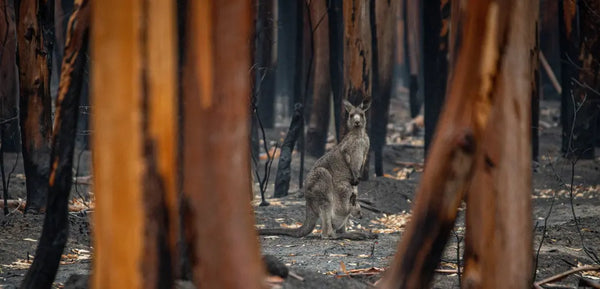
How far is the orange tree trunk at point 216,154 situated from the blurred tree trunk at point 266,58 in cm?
980

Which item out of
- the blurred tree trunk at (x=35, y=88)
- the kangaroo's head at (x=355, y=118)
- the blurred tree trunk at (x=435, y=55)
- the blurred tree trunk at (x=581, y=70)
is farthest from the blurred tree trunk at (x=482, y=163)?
the blurred tree trunk at (x=581, y=70)

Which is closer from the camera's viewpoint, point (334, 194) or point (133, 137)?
point (133, 137)

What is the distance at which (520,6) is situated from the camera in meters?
4.18

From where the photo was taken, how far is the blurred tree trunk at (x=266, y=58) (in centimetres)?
1609

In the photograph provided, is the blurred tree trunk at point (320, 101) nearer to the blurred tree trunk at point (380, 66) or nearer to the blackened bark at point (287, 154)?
the blurred tree trunk at point (380, 66)

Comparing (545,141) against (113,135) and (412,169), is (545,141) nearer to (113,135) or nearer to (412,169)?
(412,169)

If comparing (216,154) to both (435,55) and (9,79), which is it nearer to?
(435,55)

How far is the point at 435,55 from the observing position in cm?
1352

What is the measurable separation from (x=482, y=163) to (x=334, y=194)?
492cm

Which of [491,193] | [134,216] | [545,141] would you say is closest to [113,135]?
[134,216]

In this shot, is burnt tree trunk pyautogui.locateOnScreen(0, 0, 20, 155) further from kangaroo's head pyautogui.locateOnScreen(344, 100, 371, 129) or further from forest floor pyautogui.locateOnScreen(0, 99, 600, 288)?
kangaroo's head pyautogui.locateOnScreen(344, 100, 371, 129)

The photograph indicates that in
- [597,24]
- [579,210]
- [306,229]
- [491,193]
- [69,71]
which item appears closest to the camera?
[491,193]

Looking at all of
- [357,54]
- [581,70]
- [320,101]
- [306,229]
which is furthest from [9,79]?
[581,70]

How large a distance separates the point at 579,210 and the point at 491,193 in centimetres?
761
